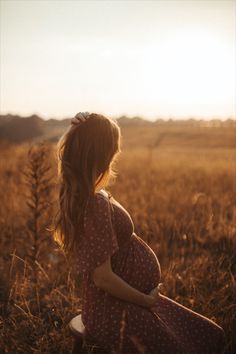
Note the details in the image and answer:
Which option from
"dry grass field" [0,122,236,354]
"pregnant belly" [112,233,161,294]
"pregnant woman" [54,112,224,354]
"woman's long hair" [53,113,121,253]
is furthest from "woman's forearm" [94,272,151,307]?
"dry grass field" [0,122,236,354]

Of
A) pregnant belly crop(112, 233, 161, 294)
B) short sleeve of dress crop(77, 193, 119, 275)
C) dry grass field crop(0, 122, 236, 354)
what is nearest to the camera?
short sleeve of dress crop(77, 193, 119, 275)

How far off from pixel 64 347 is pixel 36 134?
32812mm

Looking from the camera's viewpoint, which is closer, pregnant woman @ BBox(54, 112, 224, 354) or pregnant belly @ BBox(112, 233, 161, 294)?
pregnant woman @ BBox(54, 112, 224, 354)

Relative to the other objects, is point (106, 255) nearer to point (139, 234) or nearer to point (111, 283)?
point (111, 283)

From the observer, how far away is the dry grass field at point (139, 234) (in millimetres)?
3090

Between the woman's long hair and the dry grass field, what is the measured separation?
1.77 feet

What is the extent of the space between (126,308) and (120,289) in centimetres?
14

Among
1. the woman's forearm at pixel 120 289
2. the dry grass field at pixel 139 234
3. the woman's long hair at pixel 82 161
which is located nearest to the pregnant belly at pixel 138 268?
the woman's forearm at pixel 120 289

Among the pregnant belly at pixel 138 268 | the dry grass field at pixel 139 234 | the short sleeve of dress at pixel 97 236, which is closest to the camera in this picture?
the short sleeve of dress at pixel 97 236

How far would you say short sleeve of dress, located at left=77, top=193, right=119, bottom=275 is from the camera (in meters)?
2.20

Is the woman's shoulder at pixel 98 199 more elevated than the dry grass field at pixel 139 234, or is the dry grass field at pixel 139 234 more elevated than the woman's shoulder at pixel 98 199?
the woman's shoulder at pixel 98 199

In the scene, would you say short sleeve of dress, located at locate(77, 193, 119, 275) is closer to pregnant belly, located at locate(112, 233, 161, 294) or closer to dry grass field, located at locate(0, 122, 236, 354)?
pregnant belly, located at locate(112, 233, 161, 294)

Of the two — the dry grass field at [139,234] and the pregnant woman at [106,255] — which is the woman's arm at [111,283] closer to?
the pregnant woman at [106,255]

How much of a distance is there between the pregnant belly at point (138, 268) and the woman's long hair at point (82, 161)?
0.29m
